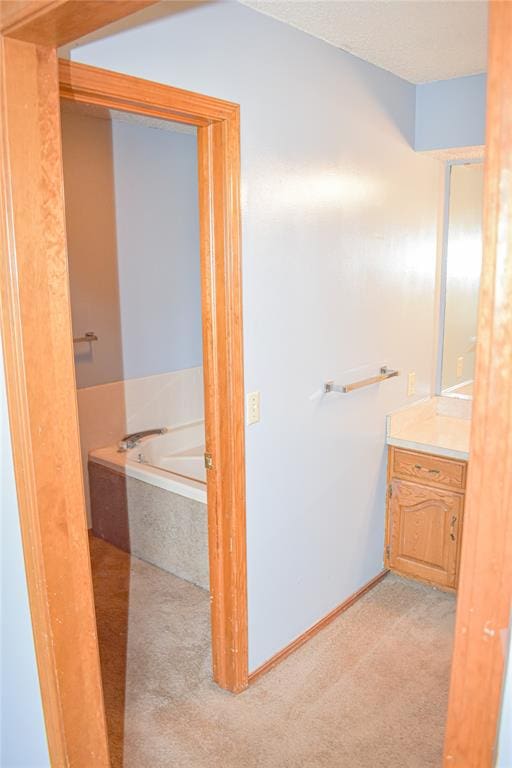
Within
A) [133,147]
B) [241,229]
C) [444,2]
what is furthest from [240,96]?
[133,147]

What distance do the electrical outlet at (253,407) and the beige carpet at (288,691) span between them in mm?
1050

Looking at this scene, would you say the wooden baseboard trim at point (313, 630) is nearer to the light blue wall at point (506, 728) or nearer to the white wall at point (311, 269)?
the white wall at point (311, 269)

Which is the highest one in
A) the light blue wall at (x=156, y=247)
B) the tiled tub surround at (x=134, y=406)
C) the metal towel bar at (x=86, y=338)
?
the light blue wall at (x=156, y=247)

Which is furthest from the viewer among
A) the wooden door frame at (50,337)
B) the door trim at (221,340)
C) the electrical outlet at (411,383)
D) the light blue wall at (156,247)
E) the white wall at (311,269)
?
the light blue wall at (156,247)

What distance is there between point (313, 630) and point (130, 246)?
2310mm

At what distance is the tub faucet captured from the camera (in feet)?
12.0

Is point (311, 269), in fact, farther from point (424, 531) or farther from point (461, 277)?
point (424, 531)

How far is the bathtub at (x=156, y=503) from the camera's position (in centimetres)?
313

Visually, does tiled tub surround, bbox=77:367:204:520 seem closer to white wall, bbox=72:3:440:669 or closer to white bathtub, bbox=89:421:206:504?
white bathtub, bbox=89:421:206:504

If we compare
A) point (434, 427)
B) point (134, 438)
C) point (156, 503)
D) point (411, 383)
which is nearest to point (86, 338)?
point (134, 438)

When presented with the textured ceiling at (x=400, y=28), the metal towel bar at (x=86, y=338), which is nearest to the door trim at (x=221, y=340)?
the textured ceiling at (x=400, y=28)

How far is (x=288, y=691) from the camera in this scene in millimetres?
2426

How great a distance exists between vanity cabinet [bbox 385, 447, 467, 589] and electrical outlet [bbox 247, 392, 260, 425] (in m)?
1.09

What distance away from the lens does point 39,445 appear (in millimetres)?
1391
